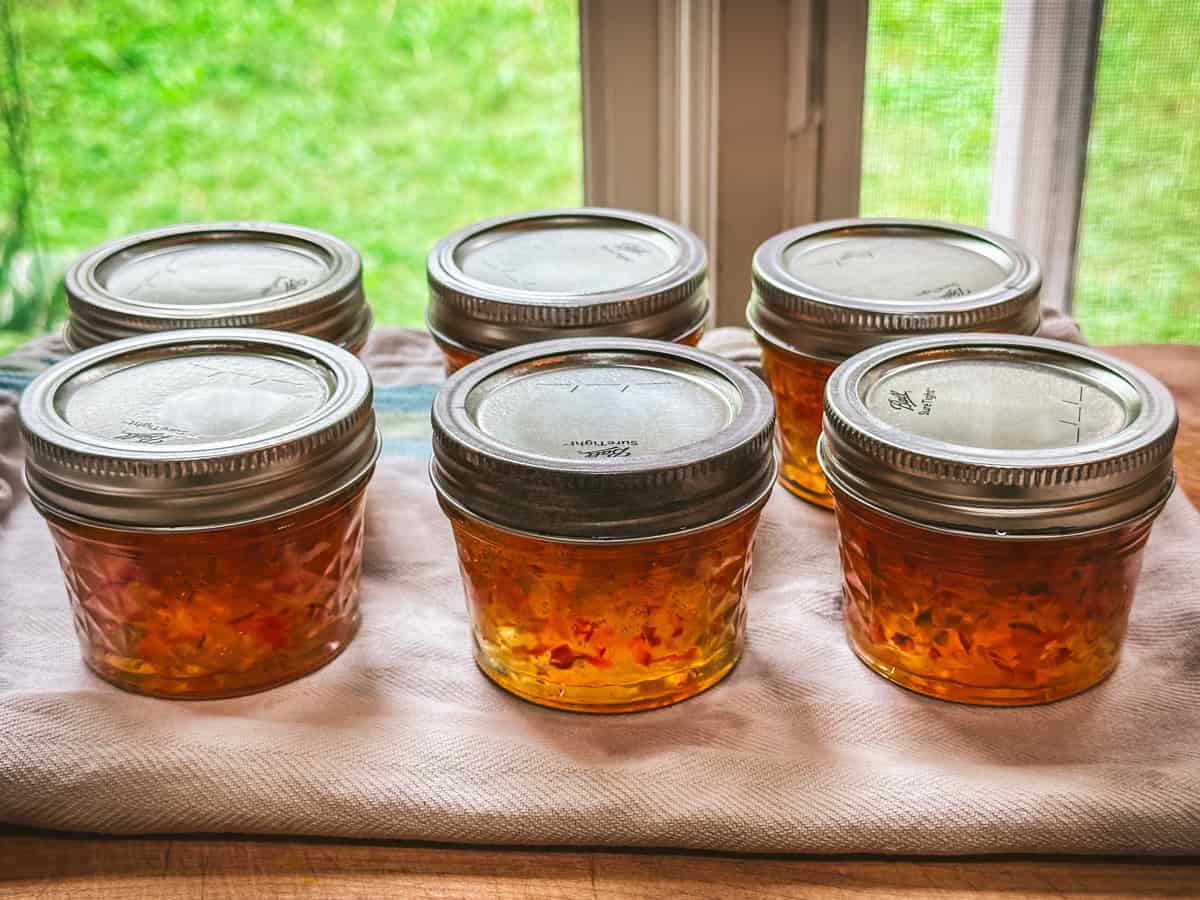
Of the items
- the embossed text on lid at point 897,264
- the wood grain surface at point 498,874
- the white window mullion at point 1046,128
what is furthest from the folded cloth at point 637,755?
the white window mullion at point 1046,128

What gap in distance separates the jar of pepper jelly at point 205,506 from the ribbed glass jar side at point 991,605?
294mm

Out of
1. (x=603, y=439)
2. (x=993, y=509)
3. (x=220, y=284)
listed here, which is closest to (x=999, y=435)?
(x=993, y=509)

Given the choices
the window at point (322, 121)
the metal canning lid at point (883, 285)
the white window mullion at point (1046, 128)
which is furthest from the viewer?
the window at point (322, 121)

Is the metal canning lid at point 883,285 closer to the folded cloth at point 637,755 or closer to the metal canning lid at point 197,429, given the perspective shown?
the folded cloth at point 637,755

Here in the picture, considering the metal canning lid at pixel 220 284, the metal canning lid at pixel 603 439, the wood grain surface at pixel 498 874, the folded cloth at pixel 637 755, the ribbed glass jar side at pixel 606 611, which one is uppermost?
the metal canning lid at pixel 220 284

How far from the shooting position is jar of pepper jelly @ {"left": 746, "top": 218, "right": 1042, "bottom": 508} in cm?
96

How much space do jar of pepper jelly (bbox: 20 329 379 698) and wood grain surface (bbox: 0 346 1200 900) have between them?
0.39 ft

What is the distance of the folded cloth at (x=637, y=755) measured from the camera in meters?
0.73

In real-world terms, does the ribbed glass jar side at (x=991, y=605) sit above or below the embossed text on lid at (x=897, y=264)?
below

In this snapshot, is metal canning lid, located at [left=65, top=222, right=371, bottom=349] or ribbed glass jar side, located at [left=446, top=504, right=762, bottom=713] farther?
metal canning lid, located at [left=65, top=222, right=371, bottom=349]

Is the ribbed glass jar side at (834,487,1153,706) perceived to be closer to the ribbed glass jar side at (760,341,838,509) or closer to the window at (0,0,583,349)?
the ribbed glass jar side at (760,341,838,509)

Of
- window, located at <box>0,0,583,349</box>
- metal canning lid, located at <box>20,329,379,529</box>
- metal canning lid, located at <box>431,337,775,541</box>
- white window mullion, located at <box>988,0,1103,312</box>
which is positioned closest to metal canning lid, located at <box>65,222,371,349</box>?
metal canning lid, located at <box>20,329,379,529</box>

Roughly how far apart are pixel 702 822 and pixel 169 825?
0.27 metres

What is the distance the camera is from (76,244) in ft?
6.68
